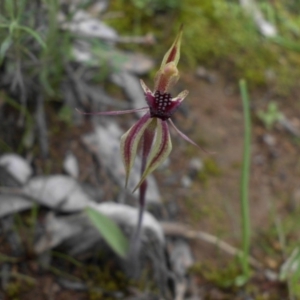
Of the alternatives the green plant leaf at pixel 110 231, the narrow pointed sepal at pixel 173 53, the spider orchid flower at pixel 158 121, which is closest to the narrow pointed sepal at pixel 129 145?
the spider orchid flower at pixel 158 121

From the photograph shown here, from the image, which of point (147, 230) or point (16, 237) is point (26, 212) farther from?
point (147, 230)

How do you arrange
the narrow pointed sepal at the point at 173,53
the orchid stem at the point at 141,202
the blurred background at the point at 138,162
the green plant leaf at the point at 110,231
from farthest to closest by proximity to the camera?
the blurred background at the point at 138,162 < the green plant leaf at the point at 110,231 < the orchid stem at the point at 141,202 < the narrow pointed sepal at the point at 173,53

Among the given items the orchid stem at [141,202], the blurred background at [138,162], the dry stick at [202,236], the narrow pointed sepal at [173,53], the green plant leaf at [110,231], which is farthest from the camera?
the dry stick at [202,236]

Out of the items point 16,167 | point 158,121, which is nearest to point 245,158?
point 158,121

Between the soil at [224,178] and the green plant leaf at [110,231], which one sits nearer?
the green plant leaf at [110,231]

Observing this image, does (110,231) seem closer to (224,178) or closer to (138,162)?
(138,162)

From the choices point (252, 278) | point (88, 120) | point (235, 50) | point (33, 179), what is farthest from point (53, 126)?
point (235, 50)

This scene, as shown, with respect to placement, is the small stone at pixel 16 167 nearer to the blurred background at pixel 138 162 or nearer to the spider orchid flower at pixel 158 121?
the blurred background at pixel 138 162
